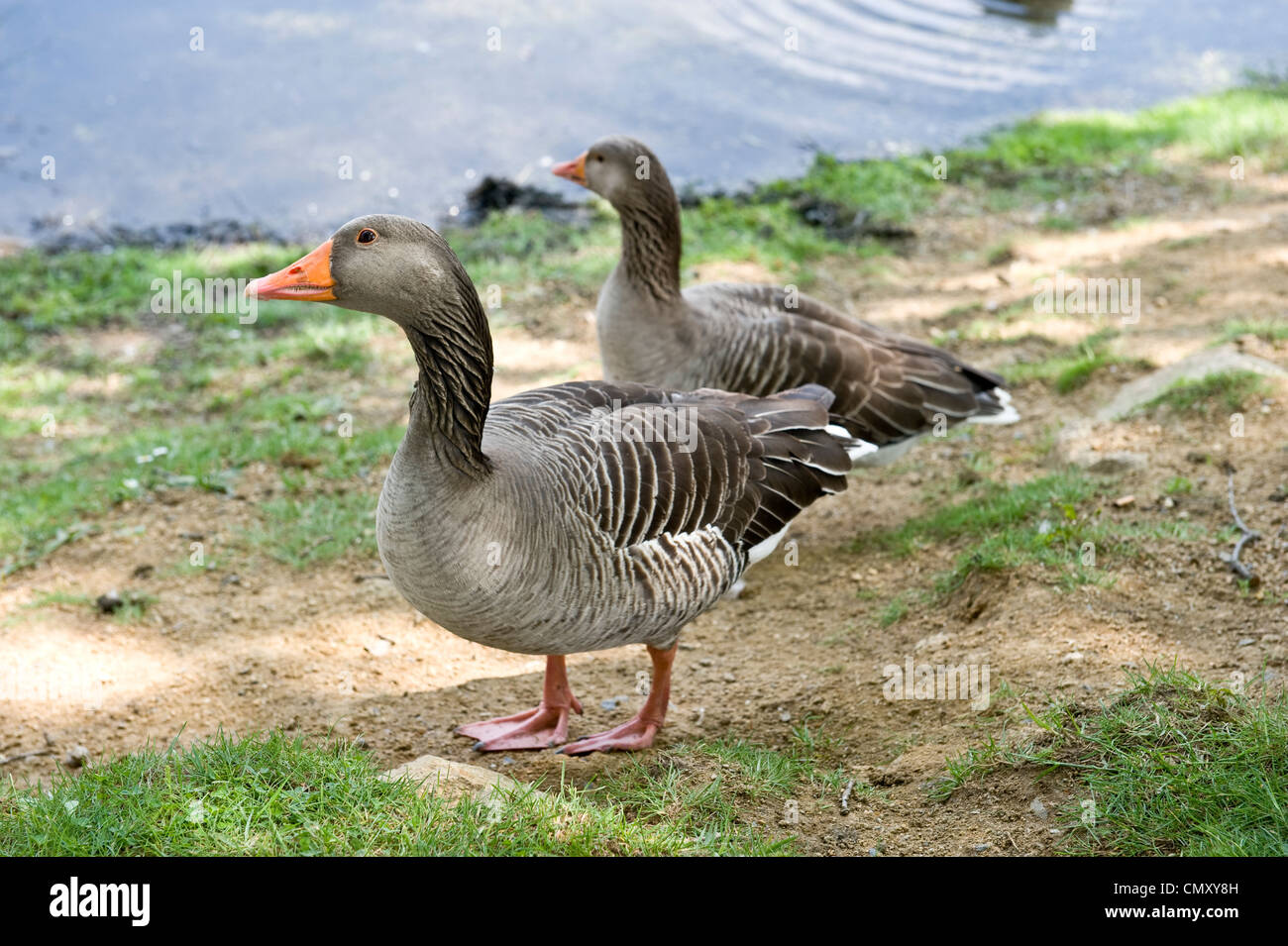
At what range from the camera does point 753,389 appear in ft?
20.6

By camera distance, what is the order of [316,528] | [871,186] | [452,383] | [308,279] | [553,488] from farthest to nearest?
[871,186], [316,528], [553,488], [452,383], [308,279]

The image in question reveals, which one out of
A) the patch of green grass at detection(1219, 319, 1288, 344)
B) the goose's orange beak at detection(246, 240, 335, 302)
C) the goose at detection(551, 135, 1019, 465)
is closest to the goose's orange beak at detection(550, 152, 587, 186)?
the goose at detection(551, 135, 1019, 465)

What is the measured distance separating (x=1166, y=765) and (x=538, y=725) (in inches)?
95.8

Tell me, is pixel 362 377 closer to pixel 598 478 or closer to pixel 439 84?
pixel 598 478

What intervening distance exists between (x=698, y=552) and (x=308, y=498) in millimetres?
3118

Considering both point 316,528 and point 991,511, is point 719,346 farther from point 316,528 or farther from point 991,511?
point 316,528

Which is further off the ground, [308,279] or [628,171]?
[628,171]

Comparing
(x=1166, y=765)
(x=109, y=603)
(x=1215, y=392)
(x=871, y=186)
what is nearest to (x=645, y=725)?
(x=1166, y=765)

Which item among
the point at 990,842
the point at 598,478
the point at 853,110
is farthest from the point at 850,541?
the point at 853,110

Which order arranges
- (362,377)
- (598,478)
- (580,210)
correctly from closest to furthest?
(598,478) → (362,377) → (580,210)

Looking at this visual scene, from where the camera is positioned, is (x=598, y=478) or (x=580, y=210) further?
(x=580, y=210)

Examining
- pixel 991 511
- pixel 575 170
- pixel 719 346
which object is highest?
pixel 575 170

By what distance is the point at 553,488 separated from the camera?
14.2ft
